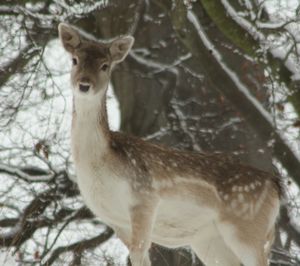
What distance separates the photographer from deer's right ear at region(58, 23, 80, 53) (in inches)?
340

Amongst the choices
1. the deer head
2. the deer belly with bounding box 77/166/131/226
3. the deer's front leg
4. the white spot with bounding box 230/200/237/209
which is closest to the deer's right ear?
the deer head

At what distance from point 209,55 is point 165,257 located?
2.97m

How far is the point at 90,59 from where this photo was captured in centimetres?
830

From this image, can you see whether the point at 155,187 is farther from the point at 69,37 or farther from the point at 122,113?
the point at 122,113

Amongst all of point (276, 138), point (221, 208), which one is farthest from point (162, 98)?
point (221, 208)

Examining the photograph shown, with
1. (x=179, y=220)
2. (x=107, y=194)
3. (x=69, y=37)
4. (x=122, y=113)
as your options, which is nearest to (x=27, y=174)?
(x=122, y=113)

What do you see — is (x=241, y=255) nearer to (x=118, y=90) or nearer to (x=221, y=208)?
(x=221, y=208)

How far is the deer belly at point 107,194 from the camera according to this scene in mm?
8055

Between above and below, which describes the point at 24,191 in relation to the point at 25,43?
below

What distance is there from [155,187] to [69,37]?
165 cm

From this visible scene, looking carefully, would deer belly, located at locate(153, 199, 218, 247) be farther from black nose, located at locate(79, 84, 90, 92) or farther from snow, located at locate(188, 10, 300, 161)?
snow, located at locate(188, 10, 300, 161)

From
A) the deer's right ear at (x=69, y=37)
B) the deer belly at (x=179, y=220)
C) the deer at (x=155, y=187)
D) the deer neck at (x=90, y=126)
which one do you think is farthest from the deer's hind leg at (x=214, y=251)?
the deer's right ear at (x=69, y=37)

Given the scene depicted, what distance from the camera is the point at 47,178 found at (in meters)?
12.2

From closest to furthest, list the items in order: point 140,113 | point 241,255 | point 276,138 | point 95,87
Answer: point 95,87, point 241,255, point 276,138, point 140,113
